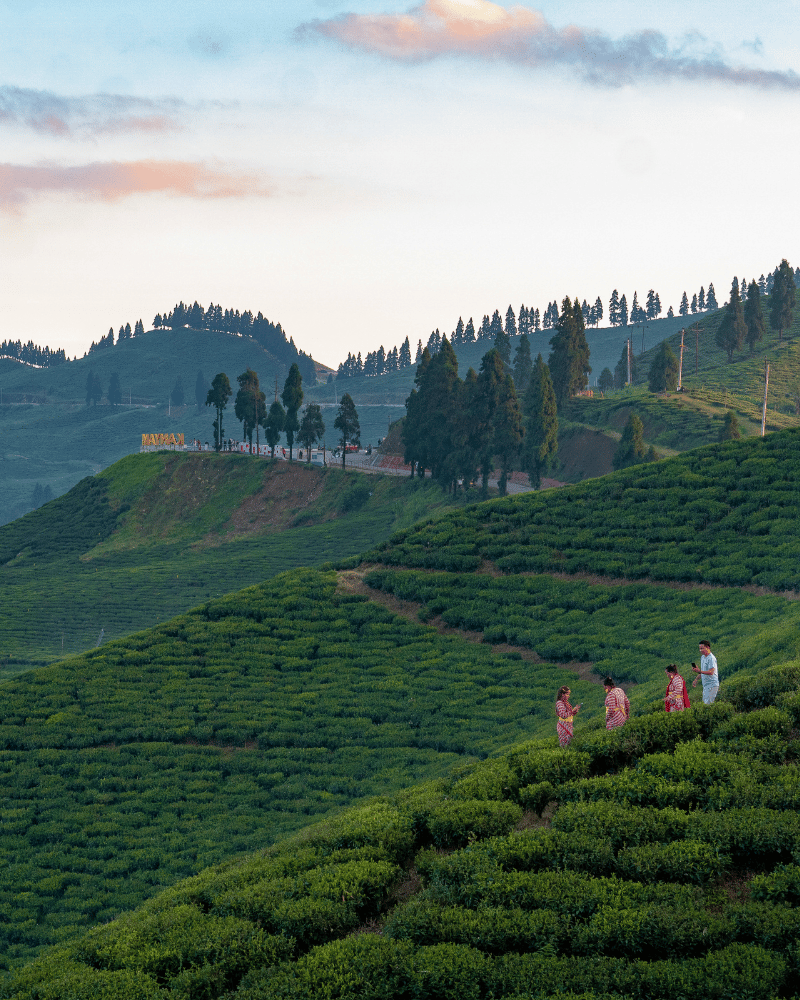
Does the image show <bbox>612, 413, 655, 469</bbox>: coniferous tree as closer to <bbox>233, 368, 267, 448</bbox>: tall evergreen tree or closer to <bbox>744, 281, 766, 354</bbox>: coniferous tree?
<bbox>233, 368, 267, 448</bbox>: tall evergreen tree

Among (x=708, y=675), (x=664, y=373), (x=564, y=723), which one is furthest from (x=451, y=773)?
(x=664, y=373)

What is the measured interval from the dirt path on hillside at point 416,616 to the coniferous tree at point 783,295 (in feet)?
382

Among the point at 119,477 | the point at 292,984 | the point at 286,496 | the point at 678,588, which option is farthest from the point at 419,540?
the point at 119,477

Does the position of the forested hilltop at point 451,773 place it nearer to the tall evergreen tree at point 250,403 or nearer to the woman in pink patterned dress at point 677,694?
the woman in pink patterned dress at point 677,694

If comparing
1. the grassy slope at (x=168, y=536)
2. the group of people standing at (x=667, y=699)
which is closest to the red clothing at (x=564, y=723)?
the group of people standing at (x=667, y=699)

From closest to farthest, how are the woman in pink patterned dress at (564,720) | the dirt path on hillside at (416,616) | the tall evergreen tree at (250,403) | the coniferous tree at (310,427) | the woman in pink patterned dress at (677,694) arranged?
the woman in pink patterned dress at (677,694) < the woman in pink patterned dress at (564,720) < the dirt path on hillside at (416,616) < the coniferous tree at (310,427) < the tall evergreen tree at (250,403)

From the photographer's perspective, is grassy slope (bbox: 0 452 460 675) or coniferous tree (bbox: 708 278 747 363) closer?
grassy slope (bbox: 0 452 460 675)

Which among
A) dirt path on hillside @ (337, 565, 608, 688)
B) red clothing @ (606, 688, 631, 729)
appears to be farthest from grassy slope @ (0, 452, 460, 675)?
red clothing @ (606, 688, 631, 729)

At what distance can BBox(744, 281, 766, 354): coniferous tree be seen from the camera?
136m

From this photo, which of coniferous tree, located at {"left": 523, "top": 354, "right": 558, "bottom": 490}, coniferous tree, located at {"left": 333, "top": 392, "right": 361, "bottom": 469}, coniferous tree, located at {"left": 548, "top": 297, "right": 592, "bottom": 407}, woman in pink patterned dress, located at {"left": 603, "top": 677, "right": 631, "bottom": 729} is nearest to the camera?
woman in pink patterned dress, located at {"left": 603, "top": 677, "right": 631, "bottom": 729}

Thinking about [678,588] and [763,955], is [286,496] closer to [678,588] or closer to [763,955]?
[678,588]

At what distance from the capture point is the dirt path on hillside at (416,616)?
34.7m

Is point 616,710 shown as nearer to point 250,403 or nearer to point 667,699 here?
point 667,699

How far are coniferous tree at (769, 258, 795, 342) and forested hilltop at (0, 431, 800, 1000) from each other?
96791 millimetres
